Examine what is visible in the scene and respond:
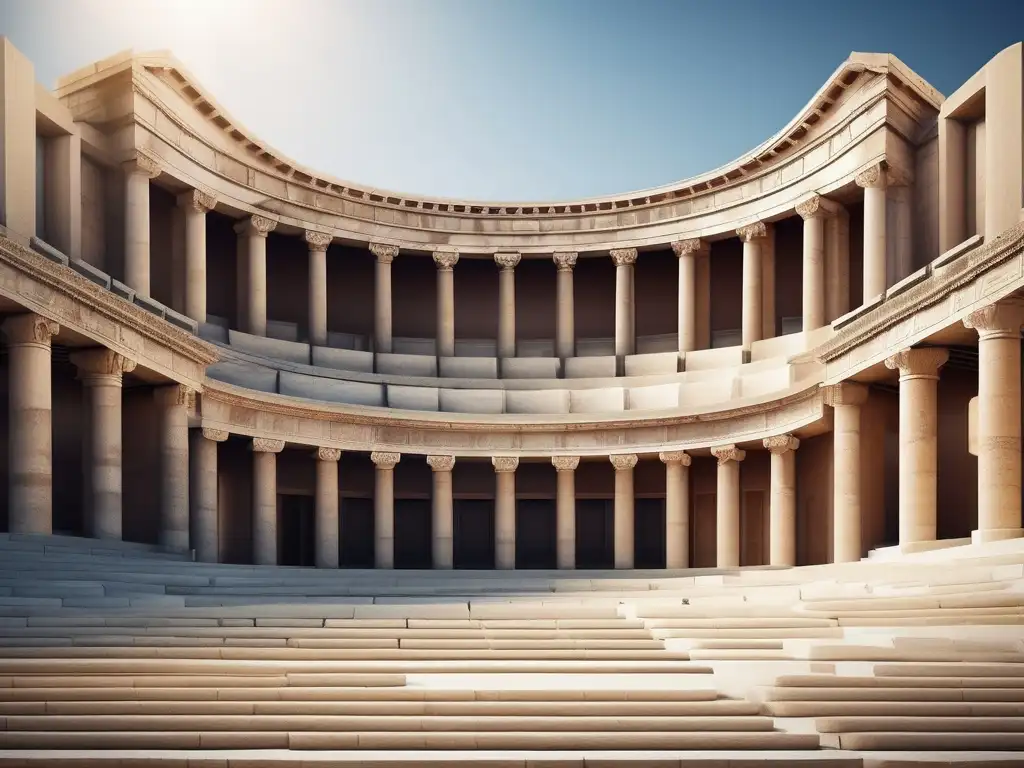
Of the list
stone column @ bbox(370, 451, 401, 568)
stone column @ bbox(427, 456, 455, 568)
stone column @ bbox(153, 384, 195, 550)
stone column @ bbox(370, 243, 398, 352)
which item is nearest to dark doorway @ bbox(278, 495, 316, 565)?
stone column @ bbox(370, 451, 401, 568)

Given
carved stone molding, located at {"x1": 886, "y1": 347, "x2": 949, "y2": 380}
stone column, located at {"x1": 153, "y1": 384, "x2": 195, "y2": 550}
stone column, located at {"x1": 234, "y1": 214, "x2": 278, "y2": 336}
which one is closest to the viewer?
carved stone molding, located at {"x1": 886, "y1": 347, "x2": 949, "y2": 380}

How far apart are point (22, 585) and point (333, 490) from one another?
82.6 feet

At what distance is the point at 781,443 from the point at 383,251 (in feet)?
76.8

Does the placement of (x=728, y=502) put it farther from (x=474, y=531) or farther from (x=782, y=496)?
(x=474, y=531)

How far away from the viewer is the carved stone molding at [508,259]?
6731 centimetres

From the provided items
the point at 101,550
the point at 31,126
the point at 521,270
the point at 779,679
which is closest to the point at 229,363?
the point at 31,126

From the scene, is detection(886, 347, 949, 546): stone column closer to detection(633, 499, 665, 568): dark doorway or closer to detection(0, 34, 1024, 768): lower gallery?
detection(0, 34, 1024, 768): lower gallery

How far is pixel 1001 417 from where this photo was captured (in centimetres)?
3634

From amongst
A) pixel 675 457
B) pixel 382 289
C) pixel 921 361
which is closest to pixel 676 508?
pixel 675 457

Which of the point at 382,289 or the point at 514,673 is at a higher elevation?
the point at 382,289

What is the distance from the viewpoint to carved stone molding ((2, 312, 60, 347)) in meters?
38.8

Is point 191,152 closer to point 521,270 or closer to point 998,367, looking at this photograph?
point 521,270

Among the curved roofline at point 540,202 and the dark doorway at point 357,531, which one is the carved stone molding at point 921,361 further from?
the dark doorway at point 357,531

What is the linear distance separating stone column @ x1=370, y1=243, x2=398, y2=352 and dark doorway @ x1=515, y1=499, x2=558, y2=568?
37.4 ft
